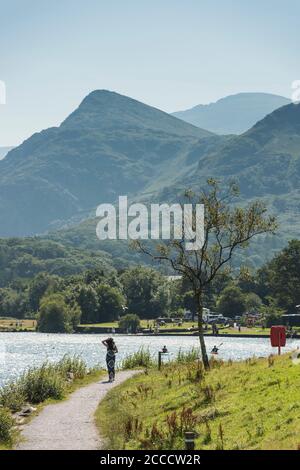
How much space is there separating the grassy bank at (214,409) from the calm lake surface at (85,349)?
35.7 meters

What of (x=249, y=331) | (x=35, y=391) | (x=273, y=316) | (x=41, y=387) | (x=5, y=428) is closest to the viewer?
(x=5, y=428)

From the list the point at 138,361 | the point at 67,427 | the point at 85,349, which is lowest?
the point at 85,349

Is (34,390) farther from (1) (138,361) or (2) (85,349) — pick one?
(2) (85,349)

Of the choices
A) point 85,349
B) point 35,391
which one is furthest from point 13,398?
point 85,349

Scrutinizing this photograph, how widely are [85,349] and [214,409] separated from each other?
380 feet

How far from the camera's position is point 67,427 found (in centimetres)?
3269

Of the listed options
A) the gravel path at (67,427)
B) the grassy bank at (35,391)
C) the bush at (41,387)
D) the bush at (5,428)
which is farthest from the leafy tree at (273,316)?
the bush at (5,428)

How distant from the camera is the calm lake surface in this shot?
358 ft

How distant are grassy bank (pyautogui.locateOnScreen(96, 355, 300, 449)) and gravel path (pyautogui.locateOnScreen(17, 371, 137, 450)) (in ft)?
2.04

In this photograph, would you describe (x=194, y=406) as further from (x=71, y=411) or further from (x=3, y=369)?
(x=3, y=369)

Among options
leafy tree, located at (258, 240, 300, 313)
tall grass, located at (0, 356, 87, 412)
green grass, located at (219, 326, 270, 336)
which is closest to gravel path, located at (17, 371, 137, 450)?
tall grass, located at (0, 356, 87, 412)

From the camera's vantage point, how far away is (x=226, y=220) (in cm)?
5075

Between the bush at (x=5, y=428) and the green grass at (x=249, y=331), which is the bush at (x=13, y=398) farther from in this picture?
the green grass at (x=249, y=331)

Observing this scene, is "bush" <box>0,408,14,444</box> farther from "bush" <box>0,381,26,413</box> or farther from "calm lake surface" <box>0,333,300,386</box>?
"calm lake surface" <box>0,333,300,386</box>
